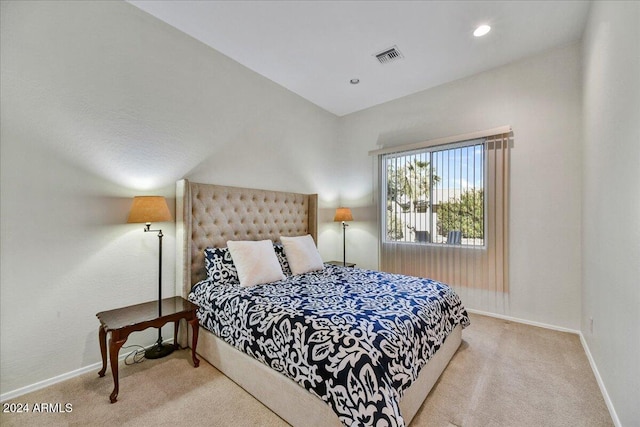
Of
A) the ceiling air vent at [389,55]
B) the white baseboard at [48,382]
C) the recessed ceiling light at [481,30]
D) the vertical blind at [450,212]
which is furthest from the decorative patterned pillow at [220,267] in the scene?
the recessed ceiling light at [481,30]

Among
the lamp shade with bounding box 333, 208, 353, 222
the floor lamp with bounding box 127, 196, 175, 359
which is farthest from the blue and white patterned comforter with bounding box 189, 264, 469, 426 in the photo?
the lamp shade with bounding box 333, 208, 353, 222

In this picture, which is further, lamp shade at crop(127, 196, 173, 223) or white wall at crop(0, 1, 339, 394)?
lamp shade at crop(127, 196, 173, 223)

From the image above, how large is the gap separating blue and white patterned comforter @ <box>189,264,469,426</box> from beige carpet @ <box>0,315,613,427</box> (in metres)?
0.30

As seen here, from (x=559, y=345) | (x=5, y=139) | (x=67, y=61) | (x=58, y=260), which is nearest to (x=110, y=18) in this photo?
(x=67, y=61)

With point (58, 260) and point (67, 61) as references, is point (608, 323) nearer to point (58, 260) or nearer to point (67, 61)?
point (58, 260)

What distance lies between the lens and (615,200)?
1.59 m

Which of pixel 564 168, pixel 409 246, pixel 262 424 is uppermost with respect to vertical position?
pixel 564 168

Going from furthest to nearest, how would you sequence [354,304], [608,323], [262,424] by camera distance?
1. [354,304]
2. [608,323]
3. [262,424]

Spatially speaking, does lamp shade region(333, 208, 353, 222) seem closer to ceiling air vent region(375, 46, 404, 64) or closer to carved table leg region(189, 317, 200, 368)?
ceiling air vent region(375, 46, 404, 64)

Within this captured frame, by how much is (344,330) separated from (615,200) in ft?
5.99

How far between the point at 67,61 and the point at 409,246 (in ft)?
13.4

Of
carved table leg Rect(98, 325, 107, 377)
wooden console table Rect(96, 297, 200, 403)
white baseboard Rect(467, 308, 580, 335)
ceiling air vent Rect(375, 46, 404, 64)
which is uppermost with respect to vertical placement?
ceiling air vent Rect(375, 46, 404, 64)

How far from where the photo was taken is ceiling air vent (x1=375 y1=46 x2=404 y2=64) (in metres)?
2.84

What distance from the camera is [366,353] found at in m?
1.32
